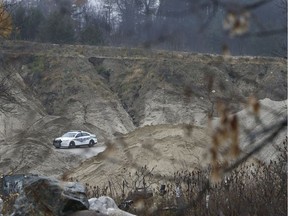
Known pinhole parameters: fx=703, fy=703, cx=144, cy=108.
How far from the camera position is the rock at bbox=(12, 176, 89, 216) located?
8.77 metres

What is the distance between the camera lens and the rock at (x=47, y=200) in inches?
345

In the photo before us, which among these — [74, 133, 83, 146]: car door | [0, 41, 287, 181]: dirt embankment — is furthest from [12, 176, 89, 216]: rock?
[74, 133, 83, 146]: car door

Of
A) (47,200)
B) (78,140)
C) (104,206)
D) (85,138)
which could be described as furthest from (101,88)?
(47,200)

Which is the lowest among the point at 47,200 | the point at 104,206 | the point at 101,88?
the point at 101,88

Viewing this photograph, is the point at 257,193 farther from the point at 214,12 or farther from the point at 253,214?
the point at 214,12

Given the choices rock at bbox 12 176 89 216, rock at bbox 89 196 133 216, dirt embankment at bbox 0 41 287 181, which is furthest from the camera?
dirt embankment at bbox 0 41 287 181

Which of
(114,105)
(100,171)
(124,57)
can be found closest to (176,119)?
(114,105)

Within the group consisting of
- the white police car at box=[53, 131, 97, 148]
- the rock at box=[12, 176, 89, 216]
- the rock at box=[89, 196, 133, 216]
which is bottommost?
the white police car at box=[53, 131, 97, 148]

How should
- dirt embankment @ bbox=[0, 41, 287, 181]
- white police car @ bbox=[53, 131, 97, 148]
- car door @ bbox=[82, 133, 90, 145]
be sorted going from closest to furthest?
white police car @ bbox=[53, 131, 97, 148] → car door @ bbox=[82, 133, 90, 145] → dirt embankment @ bbox=[0, 41, 287, 181]

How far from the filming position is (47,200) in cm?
888

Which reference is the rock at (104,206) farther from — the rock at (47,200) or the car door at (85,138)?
the car door at (85,138)

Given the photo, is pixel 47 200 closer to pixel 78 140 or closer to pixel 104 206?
pixel 104 206

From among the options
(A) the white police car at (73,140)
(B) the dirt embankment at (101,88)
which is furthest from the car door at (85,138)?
(B) the dirt embankment at (101,88)

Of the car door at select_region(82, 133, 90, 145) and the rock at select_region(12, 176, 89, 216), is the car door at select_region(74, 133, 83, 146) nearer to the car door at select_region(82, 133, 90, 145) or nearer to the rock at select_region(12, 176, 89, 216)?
the car door at select_region(82, 133, 90, 145)
